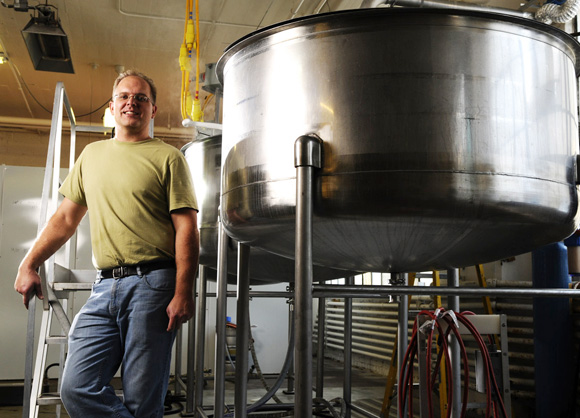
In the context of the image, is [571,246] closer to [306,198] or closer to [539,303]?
[539,303]

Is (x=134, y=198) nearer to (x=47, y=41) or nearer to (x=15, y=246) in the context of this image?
(x=15, y=246)

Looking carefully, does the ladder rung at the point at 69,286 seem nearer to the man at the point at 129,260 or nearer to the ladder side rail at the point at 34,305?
the ladder side rail at the point at 34,305

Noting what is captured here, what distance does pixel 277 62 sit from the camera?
1.33 metres

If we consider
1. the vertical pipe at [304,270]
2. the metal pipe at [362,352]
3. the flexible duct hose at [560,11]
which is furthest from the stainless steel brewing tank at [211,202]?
the metal pipe at [362,352]

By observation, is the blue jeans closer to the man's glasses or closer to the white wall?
the man's glasses

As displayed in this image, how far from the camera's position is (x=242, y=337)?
1764 millimetres

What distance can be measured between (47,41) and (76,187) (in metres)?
3.65

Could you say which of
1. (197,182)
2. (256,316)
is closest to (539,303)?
(197,182)

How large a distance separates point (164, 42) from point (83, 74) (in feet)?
4.64

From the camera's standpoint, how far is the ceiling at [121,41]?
5090mm

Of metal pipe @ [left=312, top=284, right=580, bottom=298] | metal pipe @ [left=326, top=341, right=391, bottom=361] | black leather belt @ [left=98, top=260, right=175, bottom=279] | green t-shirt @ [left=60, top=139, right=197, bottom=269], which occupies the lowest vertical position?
metal pipe @ [left=326, top=341, right=391, bottom=361]

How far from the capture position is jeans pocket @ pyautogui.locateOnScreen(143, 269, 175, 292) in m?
1.58

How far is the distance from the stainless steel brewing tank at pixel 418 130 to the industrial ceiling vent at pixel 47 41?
12.8 feet

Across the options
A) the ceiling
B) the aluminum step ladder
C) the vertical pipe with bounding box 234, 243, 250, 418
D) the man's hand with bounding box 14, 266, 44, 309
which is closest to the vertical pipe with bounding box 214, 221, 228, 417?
the vertical pipe with bounding box 234, 243, 250, 418
